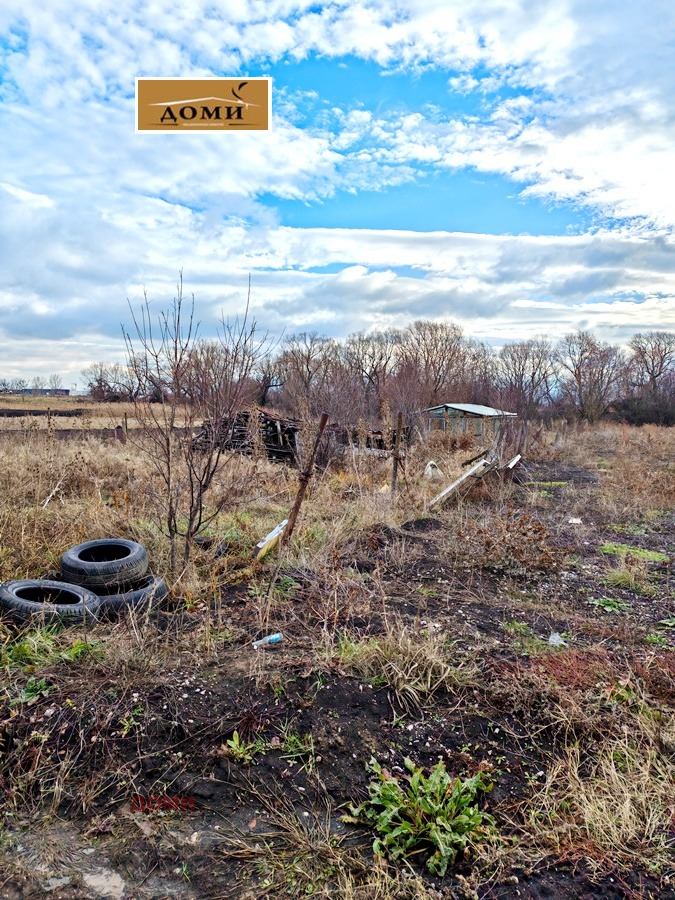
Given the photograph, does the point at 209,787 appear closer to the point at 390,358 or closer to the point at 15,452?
the point at 15,452

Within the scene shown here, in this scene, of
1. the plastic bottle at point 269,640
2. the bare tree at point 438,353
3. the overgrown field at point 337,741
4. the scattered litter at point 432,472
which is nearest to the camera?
the overgrown field at point 337,741

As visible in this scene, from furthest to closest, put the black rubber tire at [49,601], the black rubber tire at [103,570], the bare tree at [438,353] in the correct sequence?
the bare tree at [438,353], the black rubber tire at [103,570], the black rubber tire at [49,601]

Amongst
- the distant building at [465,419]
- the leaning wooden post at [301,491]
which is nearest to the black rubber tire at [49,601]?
the leaning wooden post at [301,491]

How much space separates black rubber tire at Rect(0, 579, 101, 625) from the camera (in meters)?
4.00

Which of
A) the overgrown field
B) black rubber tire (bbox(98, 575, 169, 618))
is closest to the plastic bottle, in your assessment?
the overgrown field

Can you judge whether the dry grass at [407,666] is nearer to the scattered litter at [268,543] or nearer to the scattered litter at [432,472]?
the scattered litter at [268,543]

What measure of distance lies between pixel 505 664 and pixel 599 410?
140ft

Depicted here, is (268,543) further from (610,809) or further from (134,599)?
(610,809)

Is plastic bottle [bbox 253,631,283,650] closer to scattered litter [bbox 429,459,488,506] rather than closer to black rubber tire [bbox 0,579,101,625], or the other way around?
black rubber tire [bbox 0,579,101,625]

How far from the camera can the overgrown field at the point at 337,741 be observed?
2363mm

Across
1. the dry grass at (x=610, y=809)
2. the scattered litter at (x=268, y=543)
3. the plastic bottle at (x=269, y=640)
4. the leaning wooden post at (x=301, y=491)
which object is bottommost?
the dry grass at (x=610, y=809)

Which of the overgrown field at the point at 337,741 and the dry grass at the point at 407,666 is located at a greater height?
the dry grass at the point at 407,666

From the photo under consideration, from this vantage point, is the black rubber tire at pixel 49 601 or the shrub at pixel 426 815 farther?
the black rubber tire at pixel 49 601

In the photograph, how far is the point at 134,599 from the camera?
4.58 meters
